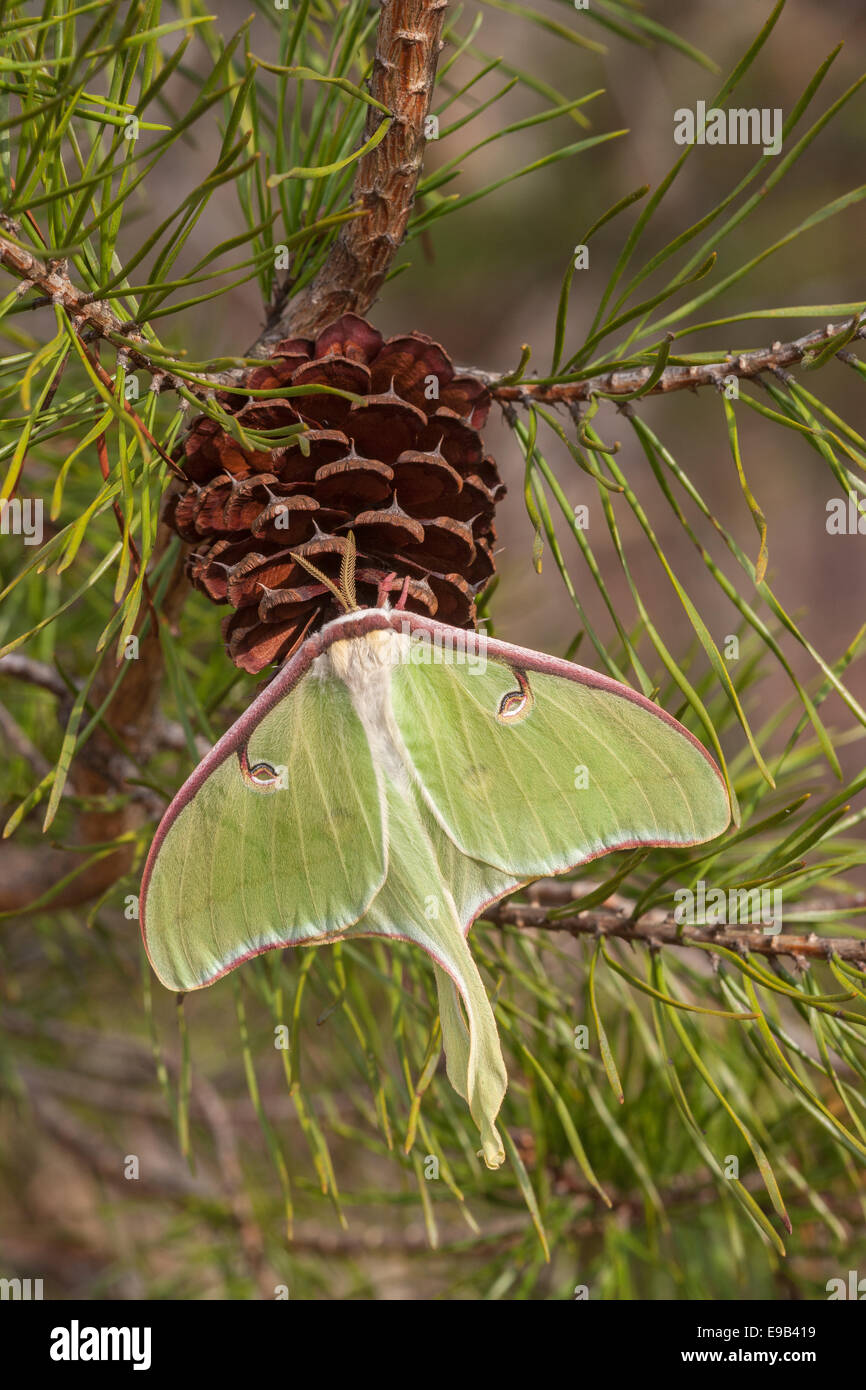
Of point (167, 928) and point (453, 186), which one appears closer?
point (167, 928)

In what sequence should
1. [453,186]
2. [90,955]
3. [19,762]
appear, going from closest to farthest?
[19,762]
[90,955]
[453,186]

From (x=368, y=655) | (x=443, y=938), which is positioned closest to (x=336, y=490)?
(x=368, y=655)

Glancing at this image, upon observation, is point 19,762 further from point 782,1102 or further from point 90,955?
point 782,1102

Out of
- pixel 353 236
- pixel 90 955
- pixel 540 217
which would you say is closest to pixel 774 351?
pixel 353 236

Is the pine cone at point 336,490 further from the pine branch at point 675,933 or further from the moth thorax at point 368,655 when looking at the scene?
the pine branch at point 675,933

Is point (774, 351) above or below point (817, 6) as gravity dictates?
below

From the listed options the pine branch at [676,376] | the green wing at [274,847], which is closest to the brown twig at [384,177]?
the pine branch at [676,376]
